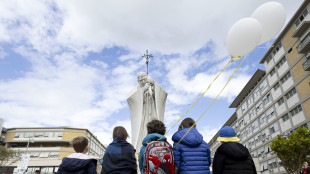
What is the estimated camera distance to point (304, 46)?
24875 mm

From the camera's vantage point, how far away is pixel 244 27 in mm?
3408

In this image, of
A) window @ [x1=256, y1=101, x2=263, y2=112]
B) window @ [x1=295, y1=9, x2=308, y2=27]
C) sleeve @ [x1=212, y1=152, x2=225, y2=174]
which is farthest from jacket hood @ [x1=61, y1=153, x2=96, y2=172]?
window @ [x1=256, y1=101, x2=263, y2=112]

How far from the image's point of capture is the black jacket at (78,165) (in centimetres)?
270

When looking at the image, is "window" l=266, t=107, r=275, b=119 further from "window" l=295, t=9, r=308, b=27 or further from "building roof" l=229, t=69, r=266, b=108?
"window" l=295, t=9, r=308, b=27

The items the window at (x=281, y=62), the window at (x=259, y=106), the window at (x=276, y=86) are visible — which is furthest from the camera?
the window at (x=259, y=106)

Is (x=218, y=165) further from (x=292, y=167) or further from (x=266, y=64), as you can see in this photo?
(x=266, y=64)

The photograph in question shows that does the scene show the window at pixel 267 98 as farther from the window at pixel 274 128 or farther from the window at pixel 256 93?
the window at pixel 274 128

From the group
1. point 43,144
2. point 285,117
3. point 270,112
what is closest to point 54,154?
point 43,144

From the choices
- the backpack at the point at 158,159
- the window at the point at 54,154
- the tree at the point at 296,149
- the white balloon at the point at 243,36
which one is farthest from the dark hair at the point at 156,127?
the window at the point at 54,154

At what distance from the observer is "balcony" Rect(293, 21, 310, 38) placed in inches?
960

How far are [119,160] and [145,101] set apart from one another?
14.9 feet

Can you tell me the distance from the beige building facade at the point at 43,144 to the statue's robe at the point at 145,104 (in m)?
42.1

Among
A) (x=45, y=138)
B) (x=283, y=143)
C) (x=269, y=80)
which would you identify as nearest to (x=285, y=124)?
(x=269, y=80)

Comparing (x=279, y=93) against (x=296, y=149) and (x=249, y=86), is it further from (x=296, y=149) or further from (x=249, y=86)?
(x=296, y=149)
